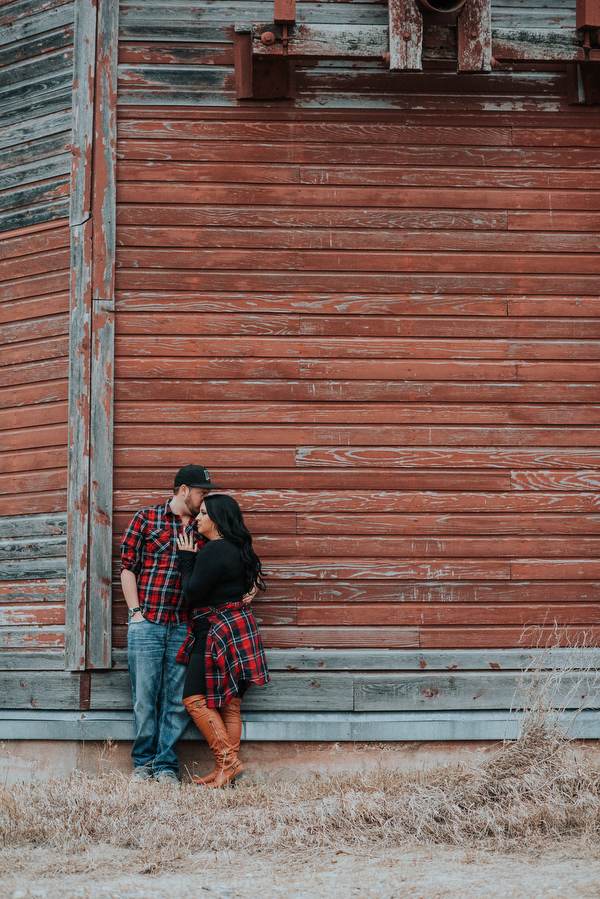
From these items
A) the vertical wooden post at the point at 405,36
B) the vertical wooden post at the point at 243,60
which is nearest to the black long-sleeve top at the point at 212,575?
the vertical wooden post at the point at 243,60

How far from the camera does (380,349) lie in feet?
17.9

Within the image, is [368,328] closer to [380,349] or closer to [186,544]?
[380,349]

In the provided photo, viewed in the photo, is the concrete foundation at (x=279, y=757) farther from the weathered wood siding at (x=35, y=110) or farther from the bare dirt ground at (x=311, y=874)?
the weathered wood siding at (x=35, y=110)

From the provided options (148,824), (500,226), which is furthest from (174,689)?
(500,226)

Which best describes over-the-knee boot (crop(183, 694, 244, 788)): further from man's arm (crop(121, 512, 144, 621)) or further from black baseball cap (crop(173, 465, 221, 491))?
black baseball cap (crop(173, 465, 221, 491))

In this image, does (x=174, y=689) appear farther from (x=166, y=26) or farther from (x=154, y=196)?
(x=166, y=26)

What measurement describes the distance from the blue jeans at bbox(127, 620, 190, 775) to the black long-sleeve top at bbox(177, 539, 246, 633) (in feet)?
0.90

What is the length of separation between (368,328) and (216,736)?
9.00 ft

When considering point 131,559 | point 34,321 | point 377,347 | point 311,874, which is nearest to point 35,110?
point 34,321

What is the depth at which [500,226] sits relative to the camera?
554cm

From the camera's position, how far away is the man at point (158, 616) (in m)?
4.97

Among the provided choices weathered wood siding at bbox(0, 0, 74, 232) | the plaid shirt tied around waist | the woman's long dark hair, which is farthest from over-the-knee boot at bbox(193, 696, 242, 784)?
weathered wood siding at bbox(0, 0, 74, 232)

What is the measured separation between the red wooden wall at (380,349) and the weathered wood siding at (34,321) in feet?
1.43

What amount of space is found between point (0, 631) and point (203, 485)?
1.77 metres
